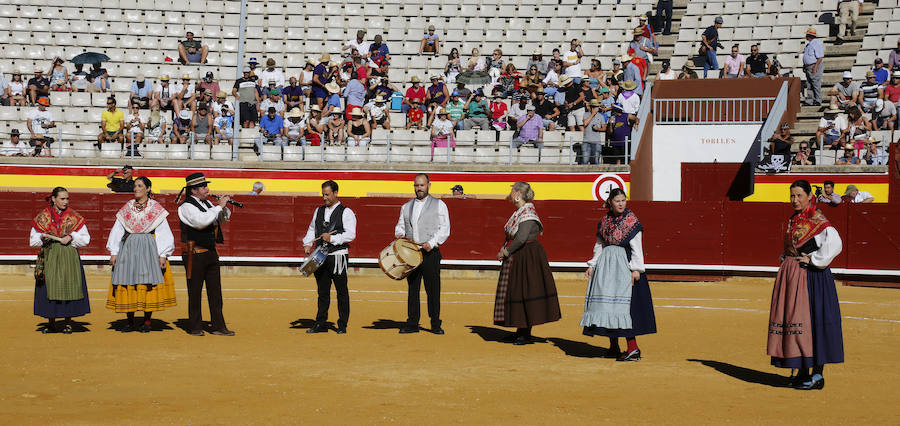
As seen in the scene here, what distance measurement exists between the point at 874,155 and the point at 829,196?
2.46 meters

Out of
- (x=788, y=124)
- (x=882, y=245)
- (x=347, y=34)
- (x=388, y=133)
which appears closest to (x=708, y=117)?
(x=788, y=124)

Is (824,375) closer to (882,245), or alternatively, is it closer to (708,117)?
(882,245)

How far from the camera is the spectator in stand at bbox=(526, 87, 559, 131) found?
21953mm

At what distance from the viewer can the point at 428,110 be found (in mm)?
22734

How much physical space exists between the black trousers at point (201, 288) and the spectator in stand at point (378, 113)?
11.6 meters

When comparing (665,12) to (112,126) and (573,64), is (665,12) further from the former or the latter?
(112,126)

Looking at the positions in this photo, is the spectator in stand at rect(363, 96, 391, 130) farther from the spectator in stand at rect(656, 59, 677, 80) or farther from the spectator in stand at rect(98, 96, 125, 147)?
the spectator in stand at rect(656, 59, 677, 80)

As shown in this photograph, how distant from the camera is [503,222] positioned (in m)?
19.6

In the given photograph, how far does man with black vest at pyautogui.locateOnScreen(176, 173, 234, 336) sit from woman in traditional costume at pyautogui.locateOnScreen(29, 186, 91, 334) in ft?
3.54

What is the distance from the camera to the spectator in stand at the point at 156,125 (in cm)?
2219

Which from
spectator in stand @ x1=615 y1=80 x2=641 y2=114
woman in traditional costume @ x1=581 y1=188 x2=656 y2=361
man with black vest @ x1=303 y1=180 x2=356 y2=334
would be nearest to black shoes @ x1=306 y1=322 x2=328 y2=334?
man with black vest @ x1=303 y1=180 x2=356 y2=334

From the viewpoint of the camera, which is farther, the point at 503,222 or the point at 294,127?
the point at 294,127

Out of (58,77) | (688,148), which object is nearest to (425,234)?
(688,148)

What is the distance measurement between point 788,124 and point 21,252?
14094 millimetres
